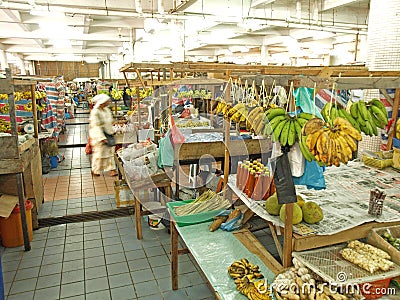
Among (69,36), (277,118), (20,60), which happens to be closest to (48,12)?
(69,36)

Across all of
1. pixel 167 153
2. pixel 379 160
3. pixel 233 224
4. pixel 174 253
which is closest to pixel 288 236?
pixel 233 224

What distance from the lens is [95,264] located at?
13.5 ft

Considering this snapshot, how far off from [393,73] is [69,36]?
11.6 metres

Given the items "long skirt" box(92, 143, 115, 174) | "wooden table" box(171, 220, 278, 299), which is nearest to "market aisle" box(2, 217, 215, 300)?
"wooden table" box(171, 220, 278, 299)

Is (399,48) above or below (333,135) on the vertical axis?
above

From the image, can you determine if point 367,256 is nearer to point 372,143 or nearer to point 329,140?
point 329,140

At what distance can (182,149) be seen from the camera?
4645 millimetres

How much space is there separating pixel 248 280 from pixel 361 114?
152 centimetres

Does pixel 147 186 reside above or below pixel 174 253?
above

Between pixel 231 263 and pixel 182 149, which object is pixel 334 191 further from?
pixel 182 149

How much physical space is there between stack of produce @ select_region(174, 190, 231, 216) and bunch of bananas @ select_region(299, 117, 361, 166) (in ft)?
5.33

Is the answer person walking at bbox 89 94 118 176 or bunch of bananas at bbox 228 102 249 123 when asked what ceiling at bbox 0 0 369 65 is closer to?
bunch of bananas at bbox 228 102 249 123

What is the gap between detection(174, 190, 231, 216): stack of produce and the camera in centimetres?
347

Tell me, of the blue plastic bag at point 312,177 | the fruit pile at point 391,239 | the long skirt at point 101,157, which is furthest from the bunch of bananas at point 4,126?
the fruit pile at point 391,239
